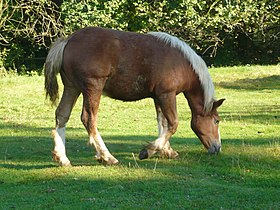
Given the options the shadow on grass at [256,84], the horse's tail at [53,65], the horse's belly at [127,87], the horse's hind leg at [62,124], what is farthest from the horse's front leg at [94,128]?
the shadow on grass at [256,84]

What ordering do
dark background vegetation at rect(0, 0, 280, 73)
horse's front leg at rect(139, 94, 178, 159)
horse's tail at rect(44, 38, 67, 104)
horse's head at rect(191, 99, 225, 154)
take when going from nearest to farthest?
horse's tail at rect(44, 38, 67, 104), horse's front leg at rect(139, 94, 178, 159), horse's head at rect(191, 99, 225, 154), dark background vegetation at rect(0, 0, 280, 73)

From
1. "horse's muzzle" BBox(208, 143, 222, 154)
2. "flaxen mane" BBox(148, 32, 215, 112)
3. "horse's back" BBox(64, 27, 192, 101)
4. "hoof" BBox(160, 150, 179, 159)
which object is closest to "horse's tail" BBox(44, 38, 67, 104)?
"horse's back" BBox(64, 27, 192, 101)

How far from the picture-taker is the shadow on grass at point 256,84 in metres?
21.9

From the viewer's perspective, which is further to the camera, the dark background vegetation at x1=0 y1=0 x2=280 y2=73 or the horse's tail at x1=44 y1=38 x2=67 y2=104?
the dark background vegetation at x1=0 y1=0 x2=280 y2=73

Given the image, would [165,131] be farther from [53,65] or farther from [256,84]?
[256,84]

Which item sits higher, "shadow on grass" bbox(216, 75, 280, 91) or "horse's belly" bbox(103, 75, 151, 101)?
"horse's belly" bbox(103, 75, 151, 101)

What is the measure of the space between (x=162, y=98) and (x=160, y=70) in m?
0.42

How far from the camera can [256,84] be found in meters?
22.5


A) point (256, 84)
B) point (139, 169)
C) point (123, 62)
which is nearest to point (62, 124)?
point (123, 62)

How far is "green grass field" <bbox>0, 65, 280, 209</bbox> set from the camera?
661cm

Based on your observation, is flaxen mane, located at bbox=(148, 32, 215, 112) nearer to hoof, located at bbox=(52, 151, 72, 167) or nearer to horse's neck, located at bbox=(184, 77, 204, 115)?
horse's neck, located at bbox=(184, 77, 204, 115)

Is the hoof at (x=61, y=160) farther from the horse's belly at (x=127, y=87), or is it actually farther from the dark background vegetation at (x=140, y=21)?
the dark background vegetation at (x=140, y=21)

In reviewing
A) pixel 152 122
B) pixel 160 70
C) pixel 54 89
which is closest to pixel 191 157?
pixel 160 70

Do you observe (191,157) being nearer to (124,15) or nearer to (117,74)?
(117,74)
